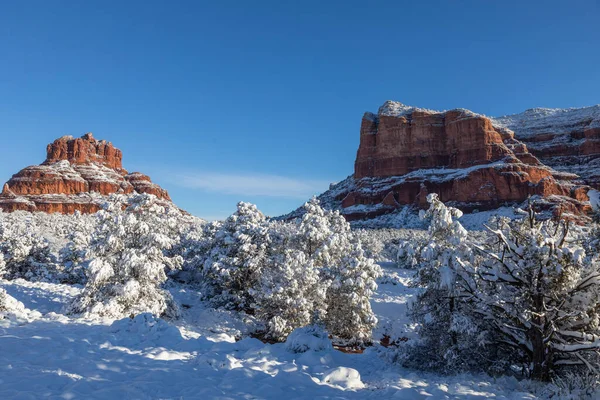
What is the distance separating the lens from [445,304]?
37.2 ft

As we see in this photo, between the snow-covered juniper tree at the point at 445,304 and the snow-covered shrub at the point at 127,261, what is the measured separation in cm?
1193

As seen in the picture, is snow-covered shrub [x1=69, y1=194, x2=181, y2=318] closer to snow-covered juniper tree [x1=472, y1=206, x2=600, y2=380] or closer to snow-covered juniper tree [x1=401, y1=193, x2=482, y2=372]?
snow-covered juniper tree [x1=401, y1=193, x2=482, y2=372]

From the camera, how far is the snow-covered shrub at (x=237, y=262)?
2266cm

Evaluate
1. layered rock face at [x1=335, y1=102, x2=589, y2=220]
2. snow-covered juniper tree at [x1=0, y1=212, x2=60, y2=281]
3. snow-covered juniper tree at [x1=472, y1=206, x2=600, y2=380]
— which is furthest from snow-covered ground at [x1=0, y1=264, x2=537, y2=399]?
layered rock face at [x1=335, y1=102, x2=589, y2=220]

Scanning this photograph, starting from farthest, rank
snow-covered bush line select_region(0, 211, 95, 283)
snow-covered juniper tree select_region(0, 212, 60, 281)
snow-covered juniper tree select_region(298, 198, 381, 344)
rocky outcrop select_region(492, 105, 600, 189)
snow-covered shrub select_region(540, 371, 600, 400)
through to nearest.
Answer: rocky outcrop select_region(492, 105, 600, 189) → snow-covered juniper tree select_region(0, 212, 60, 281) → snow-covered bush line select_region(0, 211, 95, 283) → snow-covered juniper tree select_region(298, 198, 381, 344) → snow-covered shrub select_region(540, 371, 600, 400)

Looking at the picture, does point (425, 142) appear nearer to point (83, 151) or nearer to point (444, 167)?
point (444, 167)

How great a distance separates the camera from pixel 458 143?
14225 cm

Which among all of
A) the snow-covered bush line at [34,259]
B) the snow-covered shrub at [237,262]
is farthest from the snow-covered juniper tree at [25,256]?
the snow-covered shrub at [237,262]

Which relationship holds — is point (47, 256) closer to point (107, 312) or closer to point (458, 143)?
point (107, 312)

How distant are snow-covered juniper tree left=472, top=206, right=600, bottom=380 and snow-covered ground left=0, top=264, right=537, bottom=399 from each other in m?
1.18

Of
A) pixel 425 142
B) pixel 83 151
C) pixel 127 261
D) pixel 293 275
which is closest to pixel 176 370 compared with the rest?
pixel 127 261

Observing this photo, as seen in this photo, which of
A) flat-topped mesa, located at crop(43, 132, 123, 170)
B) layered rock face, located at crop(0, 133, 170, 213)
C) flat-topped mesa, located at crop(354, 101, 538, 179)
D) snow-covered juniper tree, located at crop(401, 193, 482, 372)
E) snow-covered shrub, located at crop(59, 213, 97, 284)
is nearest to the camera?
snow-covered juniper tree, located at crop(401, 193, 482, 372)

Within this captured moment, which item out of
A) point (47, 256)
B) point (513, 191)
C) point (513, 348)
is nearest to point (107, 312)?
point (513, 348)

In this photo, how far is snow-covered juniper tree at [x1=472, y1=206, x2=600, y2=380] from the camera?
25.9ft
